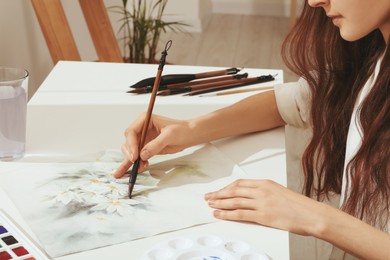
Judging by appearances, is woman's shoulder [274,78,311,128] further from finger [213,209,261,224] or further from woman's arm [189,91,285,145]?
finger [213,209,261,224]

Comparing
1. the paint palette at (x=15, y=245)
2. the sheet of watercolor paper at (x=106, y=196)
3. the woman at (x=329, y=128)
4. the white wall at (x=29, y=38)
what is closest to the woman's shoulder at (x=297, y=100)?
the woman at (x=329, y=128)

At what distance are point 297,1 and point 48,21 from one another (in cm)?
273

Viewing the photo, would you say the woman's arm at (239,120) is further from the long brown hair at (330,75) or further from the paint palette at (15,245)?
the paint palette at (15,245)

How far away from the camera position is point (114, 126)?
1276 mm

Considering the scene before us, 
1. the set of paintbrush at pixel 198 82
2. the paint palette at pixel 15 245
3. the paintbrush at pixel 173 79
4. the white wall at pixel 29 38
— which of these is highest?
the paint palette at pixel 15 245

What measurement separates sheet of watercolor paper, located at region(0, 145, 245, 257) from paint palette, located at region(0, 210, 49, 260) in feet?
0.07

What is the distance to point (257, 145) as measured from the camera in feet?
4.00

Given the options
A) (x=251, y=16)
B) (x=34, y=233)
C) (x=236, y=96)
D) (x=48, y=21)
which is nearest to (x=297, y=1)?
(x=251, y=16)

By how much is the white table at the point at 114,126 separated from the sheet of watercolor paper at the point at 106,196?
0.07 feet

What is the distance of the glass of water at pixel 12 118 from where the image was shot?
1.13 m

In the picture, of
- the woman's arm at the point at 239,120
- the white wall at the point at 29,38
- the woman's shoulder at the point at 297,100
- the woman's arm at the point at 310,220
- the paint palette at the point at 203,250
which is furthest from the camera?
the white wall at the point at 29,38

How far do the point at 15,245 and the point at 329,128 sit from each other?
2.24ft

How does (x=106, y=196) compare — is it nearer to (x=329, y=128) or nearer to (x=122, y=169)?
(x=122, y=169)

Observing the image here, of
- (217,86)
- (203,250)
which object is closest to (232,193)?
(203,250)
